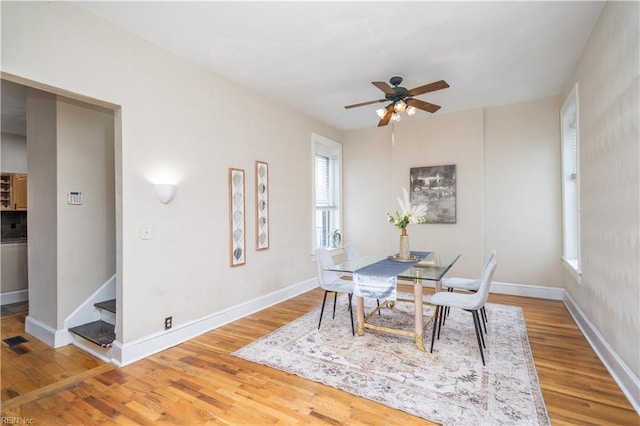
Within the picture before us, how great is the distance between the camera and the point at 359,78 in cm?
368

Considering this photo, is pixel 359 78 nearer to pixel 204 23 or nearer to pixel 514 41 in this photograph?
pixel 514 41

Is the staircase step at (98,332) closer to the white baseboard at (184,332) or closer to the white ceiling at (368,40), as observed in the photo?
the white baseboard at (184,332)

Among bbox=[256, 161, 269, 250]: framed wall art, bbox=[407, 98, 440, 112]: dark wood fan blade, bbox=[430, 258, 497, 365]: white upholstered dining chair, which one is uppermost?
bbox=[407, 98, 440, 112]: dark wood fan blade

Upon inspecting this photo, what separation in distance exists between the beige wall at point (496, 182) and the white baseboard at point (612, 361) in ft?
4.29

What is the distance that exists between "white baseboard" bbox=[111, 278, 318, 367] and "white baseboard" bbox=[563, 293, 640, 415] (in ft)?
11.4

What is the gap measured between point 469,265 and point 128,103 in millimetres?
4987

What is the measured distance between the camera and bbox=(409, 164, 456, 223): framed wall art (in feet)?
16.5

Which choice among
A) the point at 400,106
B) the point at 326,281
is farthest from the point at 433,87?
A: the point at 326,281

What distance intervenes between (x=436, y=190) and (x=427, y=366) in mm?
3266

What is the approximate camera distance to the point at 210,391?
2.24m

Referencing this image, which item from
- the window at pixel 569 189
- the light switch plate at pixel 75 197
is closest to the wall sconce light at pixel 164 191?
the light switch plate at pixel 75 197

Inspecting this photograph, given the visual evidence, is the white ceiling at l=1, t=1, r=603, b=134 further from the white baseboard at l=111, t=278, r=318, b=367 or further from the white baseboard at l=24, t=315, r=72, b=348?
the white baseboard at l=24, t=315, r=72, b=348

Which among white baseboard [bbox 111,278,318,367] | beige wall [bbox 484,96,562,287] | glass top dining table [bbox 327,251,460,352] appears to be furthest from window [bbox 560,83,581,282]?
white baseboard [bbox 111,278,318,367]

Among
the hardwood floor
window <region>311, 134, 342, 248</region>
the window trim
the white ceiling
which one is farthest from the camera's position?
window <region>311, 134, 342, 248</region>
